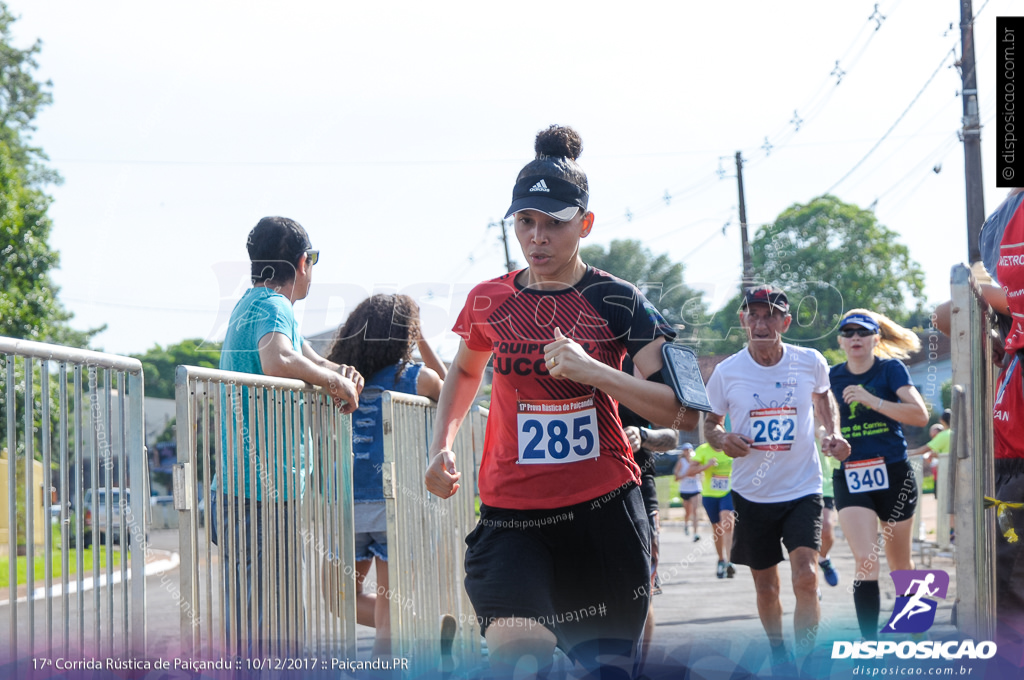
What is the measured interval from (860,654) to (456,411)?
66.2 inches

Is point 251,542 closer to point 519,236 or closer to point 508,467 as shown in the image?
point 508,467

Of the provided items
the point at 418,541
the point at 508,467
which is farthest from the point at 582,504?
the point at 418,541

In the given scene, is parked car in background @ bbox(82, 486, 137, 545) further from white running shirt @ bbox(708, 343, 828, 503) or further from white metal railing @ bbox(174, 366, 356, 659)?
white running shirt @ bbox(708, 343, 828, 503)

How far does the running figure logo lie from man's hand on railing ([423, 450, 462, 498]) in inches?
71.4

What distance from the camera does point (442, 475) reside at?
3.84 m

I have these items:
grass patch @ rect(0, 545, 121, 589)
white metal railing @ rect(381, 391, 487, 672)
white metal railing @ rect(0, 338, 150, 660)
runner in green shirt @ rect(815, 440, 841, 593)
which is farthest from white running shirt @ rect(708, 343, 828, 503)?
grass patch @ rect(0, 545, 121, 589)

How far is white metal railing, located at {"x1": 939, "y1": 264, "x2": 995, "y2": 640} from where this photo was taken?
11.7 feet

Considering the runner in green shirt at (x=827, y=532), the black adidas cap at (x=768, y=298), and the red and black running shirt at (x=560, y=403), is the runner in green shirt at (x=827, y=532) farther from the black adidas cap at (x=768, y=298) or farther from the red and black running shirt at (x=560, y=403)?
the red and black running shirt at (x=560, y=403)

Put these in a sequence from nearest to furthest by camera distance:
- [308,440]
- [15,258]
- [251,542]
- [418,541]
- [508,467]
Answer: [508,467] → [251,542] → [308,440] → [418,541] → [15,258]

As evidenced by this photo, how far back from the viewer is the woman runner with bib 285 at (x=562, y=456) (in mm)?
3605

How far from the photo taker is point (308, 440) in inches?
184

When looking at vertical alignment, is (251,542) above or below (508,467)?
below

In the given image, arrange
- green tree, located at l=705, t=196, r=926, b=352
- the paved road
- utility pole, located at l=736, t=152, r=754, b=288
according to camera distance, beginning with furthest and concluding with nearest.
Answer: green tree, located at l=705, t=196, r=926, b=352, utility pole, located at l=736, t=152, r=754, b=288, the paved road

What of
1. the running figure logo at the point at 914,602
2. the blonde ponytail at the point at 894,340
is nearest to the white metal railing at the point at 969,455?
the running figure logo at the point at 914,602
